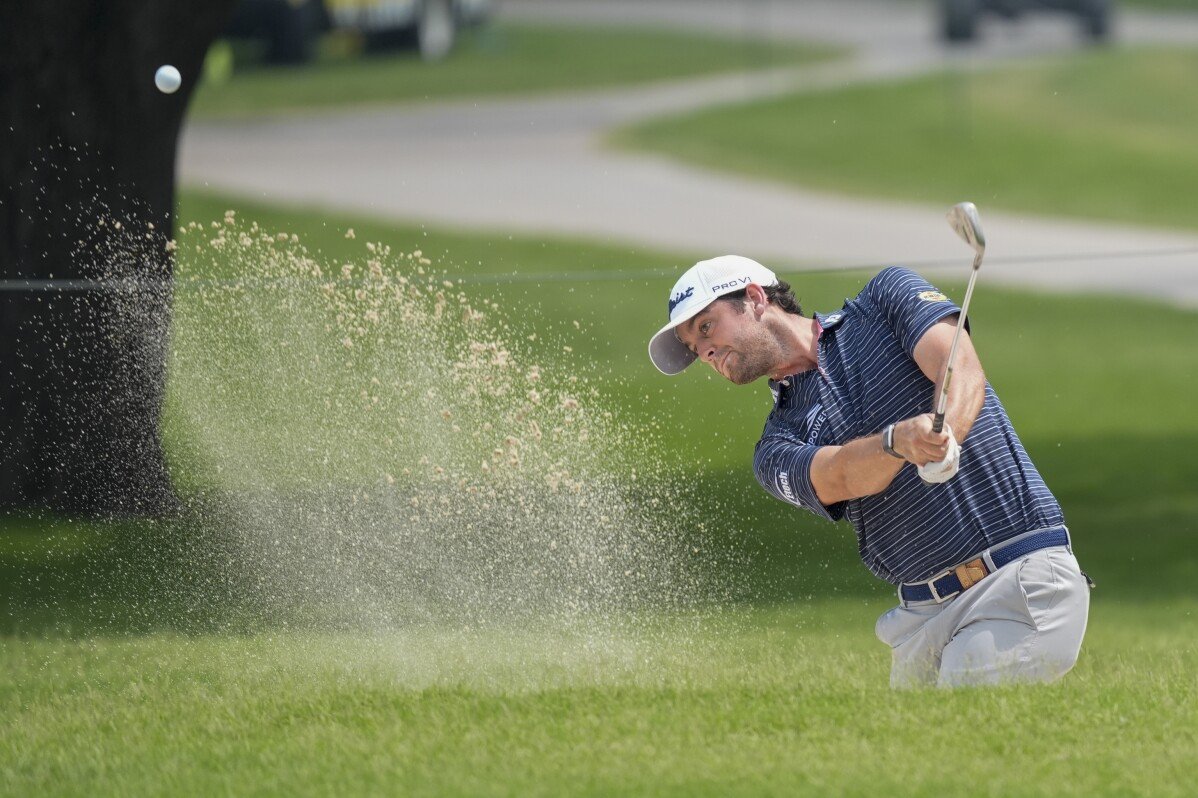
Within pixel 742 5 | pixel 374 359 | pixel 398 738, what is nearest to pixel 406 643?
pixel 374 359

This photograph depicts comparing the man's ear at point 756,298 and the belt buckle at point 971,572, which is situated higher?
the man's ear at point 756,298

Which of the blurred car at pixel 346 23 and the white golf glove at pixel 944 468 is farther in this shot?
the blurred car at pixel 346 23

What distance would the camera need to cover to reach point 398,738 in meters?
4.41

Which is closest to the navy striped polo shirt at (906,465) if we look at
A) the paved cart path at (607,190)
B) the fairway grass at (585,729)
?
the fairway grass at (585,729)

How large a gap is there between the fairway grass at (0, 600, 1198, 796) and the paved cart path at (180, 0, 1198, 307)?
9.49 m

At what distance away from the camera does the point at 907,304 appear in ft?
14.9

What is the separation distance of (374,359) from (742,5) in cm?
2855

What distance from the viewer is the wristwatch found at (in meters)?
4.14

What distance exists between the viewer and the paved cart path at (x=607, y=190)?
17.5 meters

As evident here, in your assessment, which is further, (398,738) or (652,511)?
(652,511)

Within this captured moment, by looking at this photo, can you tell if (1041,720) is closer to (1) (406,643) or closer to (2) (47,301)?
(1) (406,643)

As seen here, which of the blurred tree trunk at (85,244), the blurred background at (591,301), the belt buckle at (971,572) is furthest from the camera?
the blurred tree trunk at (85,244)

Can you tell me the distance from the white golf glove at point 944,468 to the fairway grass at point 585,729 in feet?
1.92

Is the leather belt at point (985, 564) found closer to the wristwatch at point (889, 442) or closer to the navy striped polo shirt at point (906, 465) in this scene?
the navy striped polo shirt at point (906, 465)
